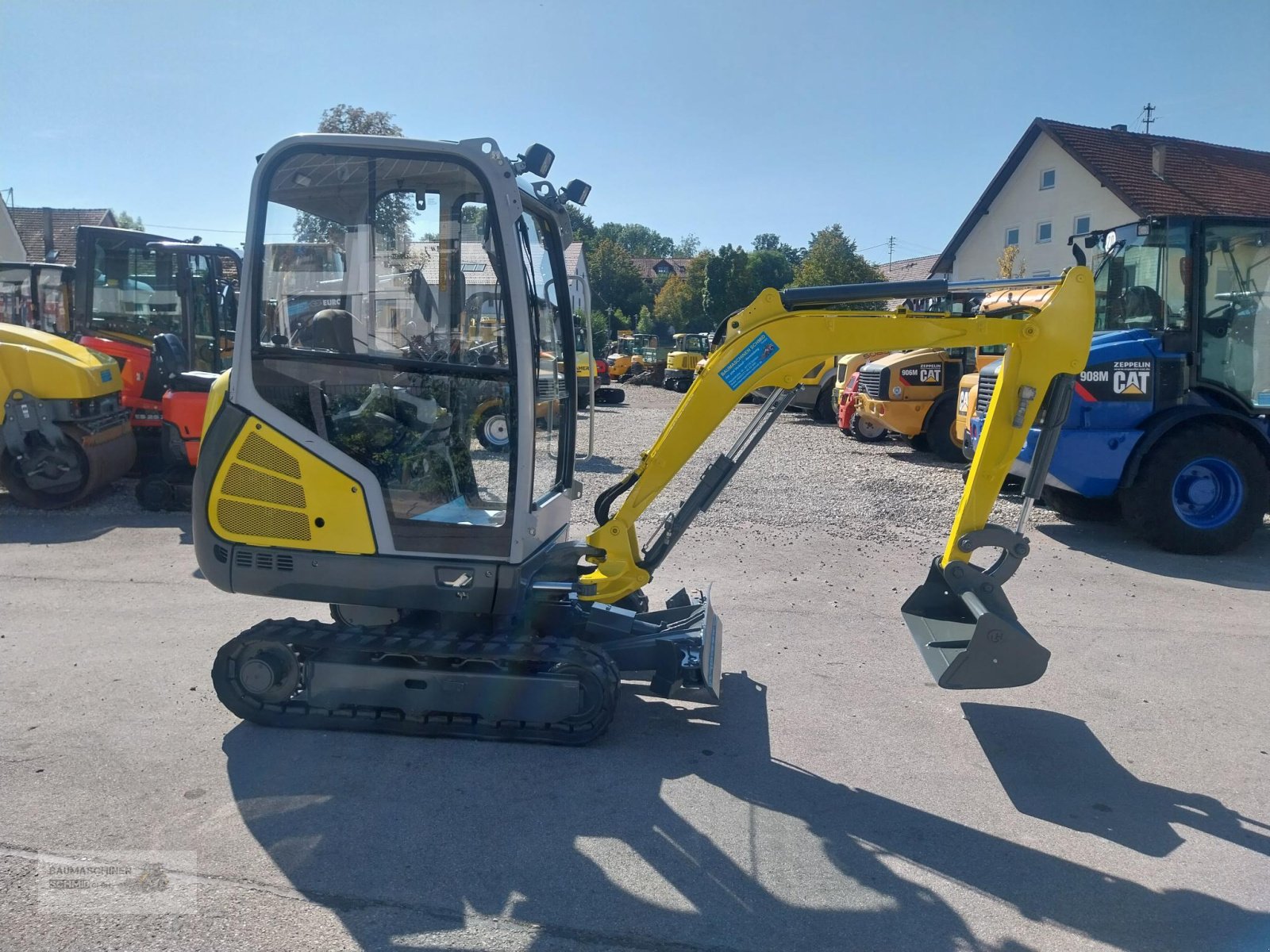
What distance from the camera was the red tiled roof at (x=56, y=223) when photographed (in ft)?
130

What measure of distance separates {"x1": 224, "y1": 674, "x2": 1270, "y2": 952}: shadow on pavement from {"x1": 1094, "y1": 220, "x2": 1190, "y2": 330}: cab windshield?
6495mm

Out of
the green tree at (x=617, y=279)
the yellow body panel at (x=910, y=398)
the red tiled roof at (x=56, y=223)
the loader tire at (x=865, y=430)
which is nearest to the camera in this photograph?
the yellow body panel at (x=910, y=398)

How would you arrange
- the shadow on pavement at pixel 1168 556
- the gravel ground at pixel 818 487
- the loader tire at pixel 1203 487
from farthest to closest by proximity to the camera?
the gravel ground at pixel 818 487, the loader tire at pixel 1203 487, the shadow on pavement at pixel 1168 556

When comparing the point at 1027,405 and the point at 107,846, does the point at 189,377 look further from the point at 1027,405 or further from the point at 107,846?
the point at 1027,405

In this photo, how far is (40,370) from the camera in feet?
32.1

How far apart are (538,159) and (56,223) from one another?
1737 inches

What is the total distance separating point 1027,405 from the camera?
464 cm

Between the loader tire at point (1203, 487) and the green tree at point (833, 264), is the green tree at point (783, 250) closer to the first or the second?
the green tree at point (833, 264)

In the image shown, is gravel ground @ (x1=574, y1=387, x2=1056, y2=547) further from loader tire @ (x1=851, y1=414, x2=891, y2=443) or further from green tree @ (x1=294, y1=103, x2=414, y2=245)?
green tree @ (x1=294, y1=103, x2=414, y2=245)

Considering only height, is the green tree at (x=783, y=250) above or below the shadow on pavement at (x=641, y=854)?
above

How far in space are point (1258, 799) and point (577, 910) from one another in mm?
2983

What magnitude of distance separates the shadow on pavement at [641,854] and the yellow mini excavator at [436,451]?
301 millimetres

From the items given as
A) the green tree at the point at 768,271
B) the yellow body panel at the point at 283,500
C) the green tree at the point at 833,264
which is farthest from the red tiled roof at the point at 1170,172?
the yellow body panel at the point at 283,500

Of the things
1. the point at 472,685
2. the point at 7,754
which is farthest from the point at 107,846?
the point at 472,685
